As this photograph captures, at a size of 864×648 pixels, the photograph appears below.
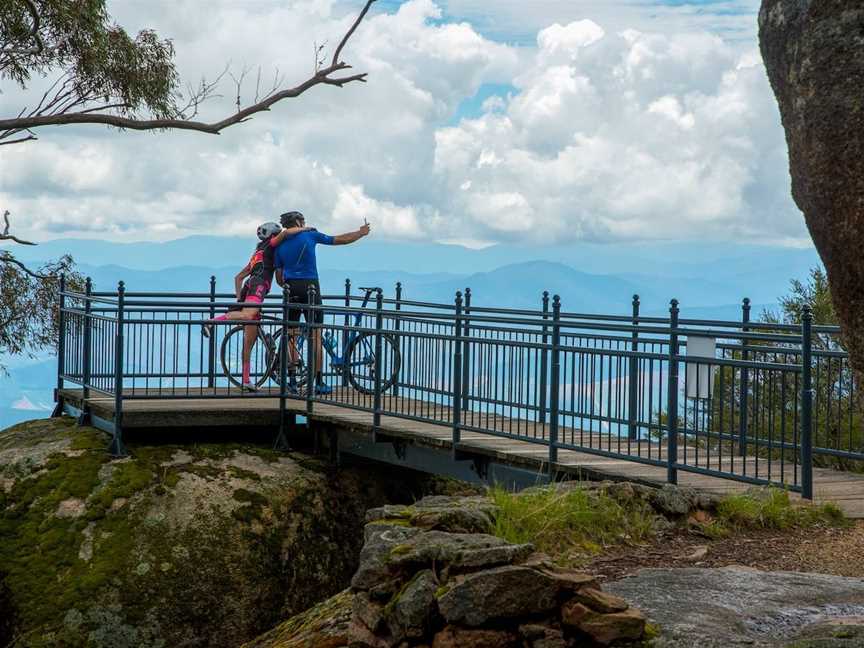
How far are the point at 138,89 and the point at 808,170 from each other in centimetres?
2164

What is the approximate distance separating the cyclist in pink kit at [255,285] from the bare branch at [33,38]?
804 cm

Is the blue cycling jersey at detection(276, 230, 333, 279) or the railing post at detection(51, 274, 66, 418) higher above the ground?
the blue cycling jersey at detection(276, 230, 333, 279)

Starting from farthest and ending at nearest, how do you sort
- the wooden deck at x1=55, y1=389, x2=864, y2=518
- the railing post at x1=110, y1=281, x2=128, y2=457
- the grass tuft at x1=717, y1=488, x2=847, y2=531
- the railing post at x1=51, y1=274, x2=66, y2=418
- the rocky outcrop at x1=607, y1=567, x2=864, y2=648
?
the railing post at x1=51, y1=274, x2=66, y2=418 < the railing post at x1=110, y1=281, x2=128, y2=457 < the wooden deck at x1=55, y1=389, x2=864, y2=518 < the grass tuft at x1=717, y1=488, x2=847, y2=531 < the rocky outcrop at x1=607, y1=567, x2=864, y2=648

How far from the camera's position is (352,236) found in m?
16.3

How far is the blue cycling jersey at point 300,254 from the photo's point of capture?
16.6 m

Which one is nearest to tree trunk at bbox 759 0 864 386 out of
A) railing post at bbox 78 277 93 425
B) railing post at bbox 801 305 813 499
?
railing post at bbox 801 305 813 499

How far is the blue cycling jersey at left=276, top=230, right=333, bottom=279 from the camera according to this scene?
16.6 m

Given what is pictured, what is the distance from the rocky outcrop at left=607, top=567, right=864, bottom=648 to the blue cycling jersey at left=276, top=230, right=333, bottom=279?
9.95 meters

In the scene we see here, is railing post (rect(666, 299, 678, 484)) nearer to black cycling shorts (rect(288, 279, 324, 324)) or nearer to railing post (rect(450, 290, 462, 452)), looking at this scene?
railing post (rect(450, 290, 462, 452))

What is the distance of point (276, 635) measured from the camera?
8555 mm

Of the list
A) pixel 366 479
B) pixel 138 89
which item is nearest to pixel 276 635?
pixel 366 479

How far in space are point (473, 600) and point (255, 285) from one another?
11799 mm

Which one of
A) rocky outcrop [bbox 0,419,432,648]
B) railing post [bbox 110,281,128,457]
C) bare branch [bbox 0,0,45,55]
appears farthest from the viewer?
bare branch [bbox 0,0,45,55]

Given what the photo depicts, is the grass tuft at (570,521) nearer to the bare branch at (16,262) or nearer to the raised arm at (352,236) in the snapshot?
the raised arm at (352,236)
